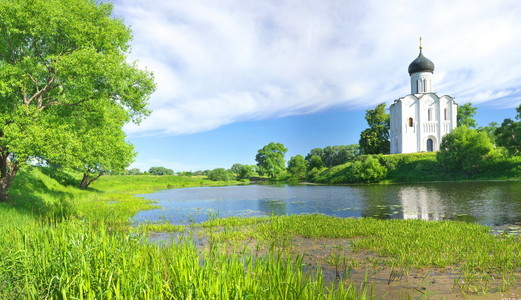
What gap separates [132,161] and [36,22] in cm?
1974

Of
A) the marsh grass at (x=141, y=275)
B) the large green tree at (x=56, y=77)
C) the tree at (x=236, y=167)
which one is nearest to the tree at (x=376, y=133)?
the large green tree at (x=56, y=77)

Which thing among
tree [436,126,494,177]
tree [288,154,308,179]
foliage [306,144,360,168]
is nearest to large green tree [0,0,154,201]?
tree [436,126,494,177]

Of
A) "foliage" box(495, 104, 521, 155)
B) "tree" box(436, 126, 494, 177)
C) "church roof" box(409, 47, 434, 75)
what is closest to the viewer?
"foliage" box(495, 104, 521, 155)

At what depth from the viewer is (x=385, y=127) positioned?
83312 millimetres

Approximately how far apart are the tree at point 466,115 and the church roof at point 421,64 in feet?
48.7

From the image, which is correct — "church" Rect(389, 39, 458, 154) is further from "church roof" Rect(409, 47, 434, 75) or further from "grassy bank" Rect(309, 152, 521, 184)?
"grassy bank" Rect(309, 152, 521, 184)

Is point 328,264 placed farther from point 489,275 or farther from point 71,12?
point 71,12

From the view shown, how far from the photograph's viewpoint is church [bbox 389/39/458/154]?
243 ft

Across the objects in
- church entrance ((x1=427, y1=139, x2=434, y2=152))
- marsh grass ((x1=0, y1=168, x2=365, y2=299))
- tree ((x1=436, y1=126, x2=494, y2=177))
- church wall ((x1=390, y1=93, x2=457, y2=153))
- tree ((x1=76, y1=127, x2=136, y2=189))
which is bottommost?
marsh grass ((x1=0, y1=168, x2=365, y2=299))

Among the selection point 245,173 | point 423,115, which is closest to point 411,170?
point 423,115

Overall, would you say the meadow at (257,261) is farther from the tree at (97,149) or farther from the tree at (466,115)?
the tree at (466,115)

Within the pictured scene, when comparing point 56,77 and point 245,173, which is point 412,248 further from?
point 245,173

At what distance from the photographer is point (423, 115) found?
7506 centimetres

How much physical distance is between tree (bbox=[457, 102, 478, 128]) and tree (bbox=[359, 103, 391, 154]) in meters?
17.4
